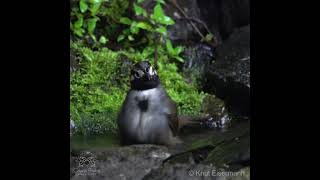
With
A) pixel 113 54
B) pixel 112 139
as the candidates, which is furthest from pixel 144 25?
pixel 112 139

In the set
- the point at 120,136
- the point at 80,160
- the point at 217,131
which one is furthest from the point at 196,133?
the point at 80,160

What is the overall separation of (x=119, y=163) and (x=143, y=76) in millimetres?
921

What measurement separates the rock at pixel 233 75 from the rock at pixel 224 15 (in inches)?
21.4

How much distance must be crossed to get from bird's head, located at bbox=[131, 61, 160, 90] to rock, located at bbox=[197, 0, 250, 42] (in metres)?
3.08

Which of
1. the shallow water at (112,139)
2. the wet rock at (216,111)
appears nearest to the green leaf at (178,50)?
the wet rock at (216,111)

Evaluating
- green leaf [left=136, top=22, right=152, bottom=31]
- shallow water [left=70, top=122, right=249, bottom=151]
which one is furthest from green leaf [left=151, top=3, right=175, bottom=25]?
shallow water [left=70, top=122, right=249, bottom=151]

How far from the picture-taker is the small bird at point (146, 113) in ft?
16.8

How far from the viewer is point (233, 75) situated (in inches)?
264

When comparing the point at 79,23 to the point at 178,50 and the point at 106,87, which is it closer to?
the point at 106,87

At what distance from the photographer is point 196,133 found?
5.72 meters

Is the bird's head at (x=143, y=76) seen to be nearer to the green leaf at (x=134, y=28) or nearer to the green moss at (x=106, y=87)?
the green moss at (x=106, y=87)

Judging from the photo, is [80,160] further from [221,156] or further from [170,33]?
[170,33]

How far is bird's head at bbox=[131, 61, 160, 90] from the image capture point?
199 inches

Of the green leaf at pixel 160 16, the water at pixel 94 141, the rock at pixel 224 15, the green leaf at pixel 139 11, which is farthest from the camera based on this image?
the rock at pixel 224 15
